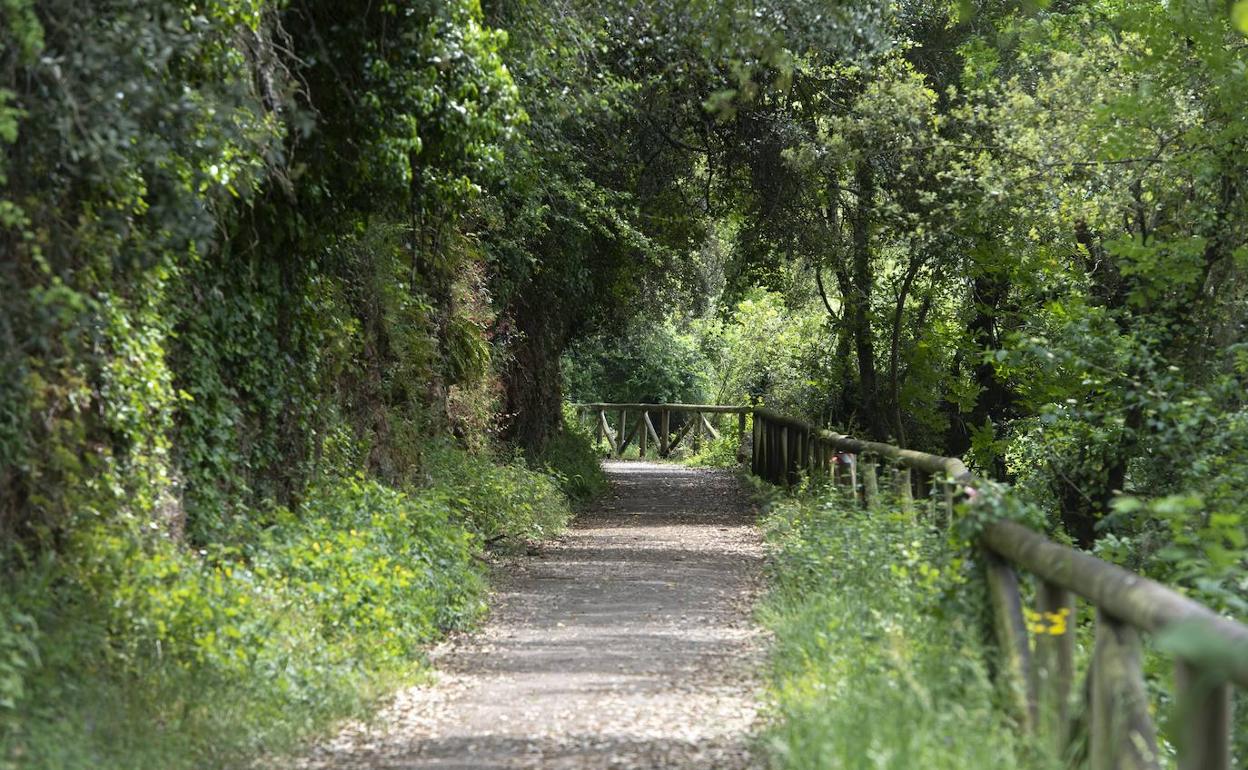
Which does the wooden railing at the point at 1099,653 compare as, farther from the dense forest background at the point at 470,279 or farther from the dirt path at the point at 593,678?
the dirt path at the point at 593,678

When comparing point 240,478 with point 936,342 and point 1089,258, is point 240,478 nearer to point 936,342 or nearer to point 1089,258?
point 1089,258

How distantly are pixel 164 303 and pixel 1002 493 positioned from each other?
14.7ft

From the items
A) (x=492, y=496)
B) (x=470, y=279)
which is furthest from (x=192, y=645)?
(x=470, y=279)

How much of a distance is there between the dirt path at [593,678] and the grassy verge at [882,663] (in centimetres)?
31

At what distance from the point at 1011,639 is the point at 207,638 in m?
3.52

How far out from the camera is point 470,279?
610 inches

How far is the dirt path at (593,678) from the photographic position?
628cm

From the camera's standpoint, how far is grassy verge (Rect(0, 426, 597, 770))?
545 centimetres

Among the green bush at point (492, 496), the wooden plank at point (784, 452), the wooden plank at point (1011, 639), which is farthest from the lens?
the wooden plank at point (784, 452)

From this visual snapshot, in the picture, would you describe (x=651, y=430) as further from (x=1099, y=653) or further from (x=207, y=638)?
(x=1099, y=653)

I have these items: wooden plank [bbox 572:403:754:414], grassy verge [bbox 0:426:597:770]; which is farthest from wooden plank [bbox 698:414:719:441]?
grassy verge [bbox 0:426:597:770]

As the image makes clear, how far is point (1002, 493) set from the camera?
5820mm

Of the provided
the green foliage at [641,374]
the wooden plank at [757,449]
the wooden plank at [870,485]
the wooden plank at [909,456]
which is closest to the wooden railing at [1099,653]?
the wooden plank at [909,456]

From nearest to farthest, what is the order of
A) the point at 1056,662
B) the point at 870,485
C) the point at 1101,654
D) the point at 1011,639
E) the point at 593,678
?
the point at 1101,654 < the point at 1056,662 < the point at 1011,639 < the point at 593,678 < the point at 870,485
